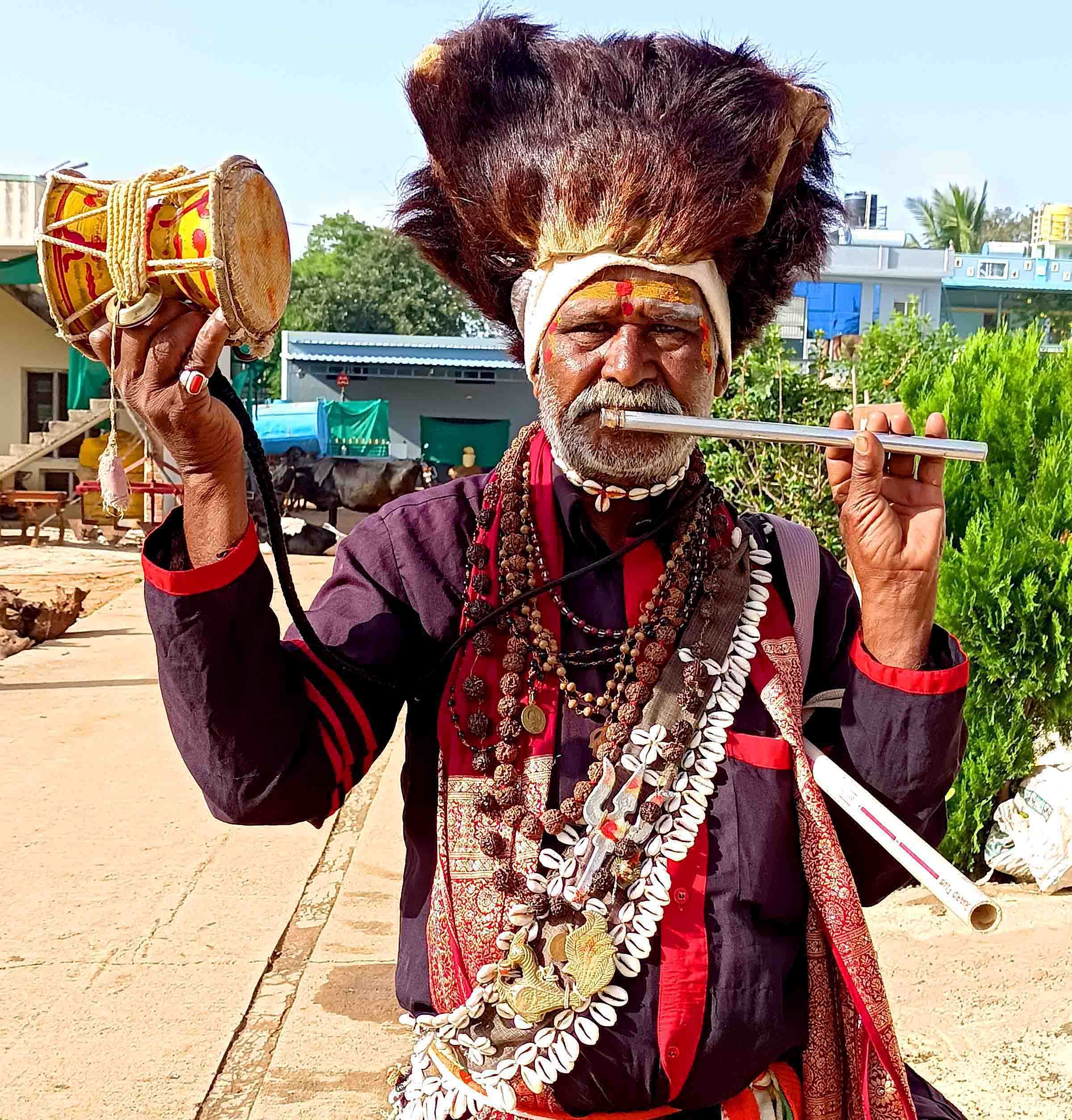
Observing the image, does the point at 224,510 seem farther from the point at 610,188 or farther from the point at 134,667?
the point at 134,667

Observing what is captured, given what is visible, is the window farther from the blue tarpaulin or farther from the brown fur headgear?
the brown fur headgear

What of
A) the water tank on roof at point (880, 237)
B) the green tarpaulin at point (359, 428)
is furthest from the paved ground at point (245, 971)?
the water tank on roof at point (880, 237)

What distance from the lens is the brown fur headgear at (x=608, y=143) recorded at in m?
1.88

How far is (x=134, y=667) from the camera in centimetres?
881

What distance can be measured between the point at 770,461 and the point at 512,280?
15.2ft

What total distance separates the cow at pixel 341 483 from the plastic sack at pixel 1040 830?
15.7 meters

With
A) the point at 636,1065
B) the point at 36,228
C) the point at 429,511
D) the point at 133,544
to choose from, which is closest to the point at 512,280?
the point at 429,511

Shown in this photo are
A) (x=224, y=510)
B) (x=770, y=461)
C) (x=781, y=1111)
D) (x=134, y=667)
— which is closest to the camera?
(x=224, y=510)

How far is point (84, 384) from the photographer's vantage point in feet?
58.1

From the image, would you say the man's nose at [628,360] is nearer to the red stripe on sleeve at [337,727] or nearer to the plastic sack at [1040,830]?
the red stripe on sleeve at [337,727]

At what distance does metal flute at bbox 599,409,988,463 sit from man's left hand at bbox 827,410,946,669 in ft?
0.07

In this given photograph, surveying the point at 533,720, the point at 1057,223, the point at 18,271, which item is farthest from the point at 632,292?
the point at 1057,223

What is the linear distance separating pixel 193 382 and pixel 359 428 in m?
23.9

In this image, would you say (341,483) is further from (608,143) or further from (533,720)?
(533,720)
